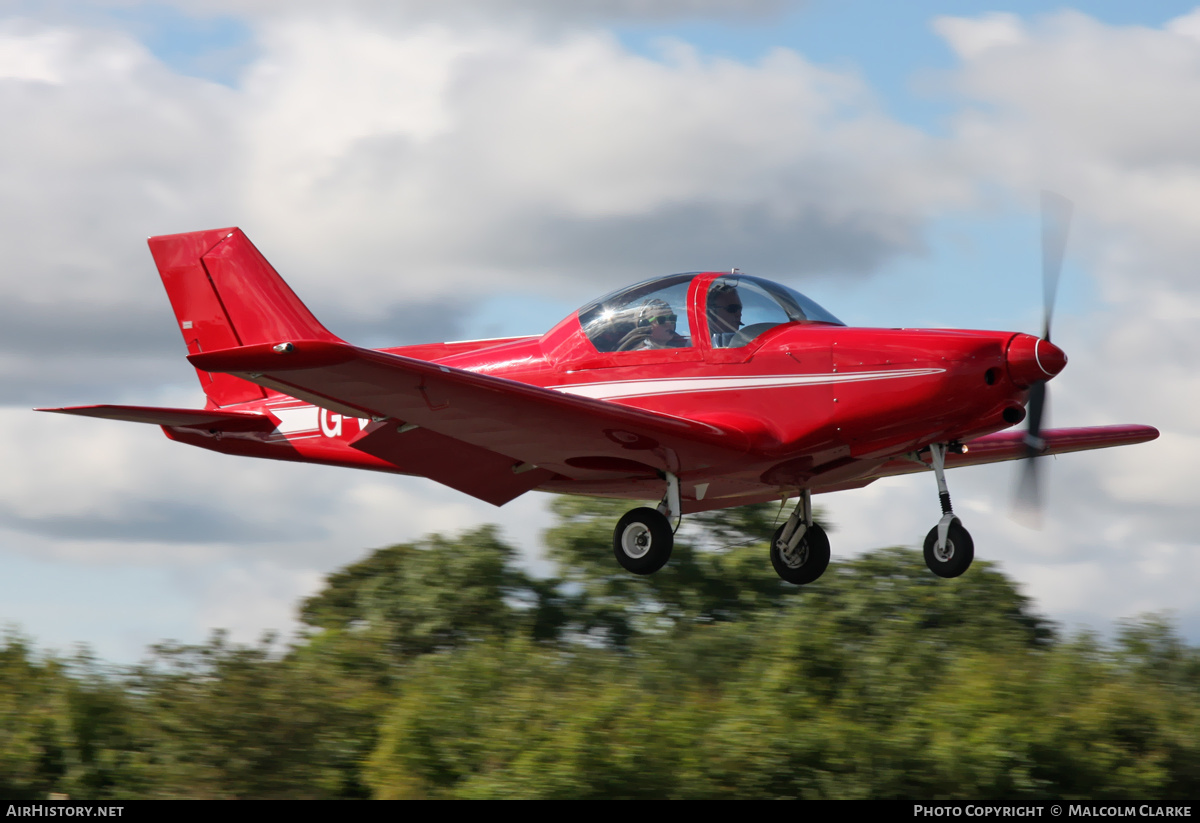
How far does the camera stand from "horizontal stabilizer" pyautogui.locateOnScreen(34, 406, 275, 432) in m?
→ 10.6

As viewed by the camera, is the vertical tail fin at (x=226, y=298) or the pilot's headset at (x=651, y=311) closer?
the pilot's headset at (x=651, y=311)

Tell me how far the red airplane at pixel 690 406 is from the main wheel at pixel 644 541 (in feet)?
0.06

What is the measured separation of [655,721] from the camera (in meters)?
23.7

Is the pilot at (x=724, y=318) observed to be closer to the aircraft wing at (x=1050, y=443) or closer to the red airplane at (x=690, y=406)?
the red airplane at (x=690, y=406)

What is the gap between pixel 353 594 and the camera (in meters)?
41.8

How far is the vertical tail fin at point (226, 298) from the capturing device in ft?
42.2

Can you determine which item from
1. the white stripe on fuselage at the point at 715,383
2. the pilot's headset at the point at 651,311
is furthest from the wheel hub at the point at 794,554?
the pilot's headset at the point at 651,311

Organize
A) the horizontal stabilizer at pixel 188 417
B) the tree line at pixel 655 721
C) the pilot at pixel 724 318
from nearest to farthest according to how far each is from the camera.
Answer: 1. the pilot at pixel 724 318
2. the horizontal stabilizer at pixel 188 417
3. the tree line at pixel 655 721

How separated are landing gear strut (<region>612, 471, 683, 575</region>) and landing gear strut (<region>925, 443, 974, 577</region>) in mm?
2234

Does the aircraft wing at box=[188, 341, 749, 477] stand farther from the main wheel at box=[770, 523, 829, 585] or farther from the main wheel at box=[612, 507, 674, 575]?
the main wheel at box=[770, 523, 829, 585]

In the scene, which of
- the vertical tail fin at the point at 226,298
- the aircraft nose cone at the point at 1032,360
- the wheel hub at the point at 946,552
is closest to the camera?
the aircraft nose cone at the point at 1032,360

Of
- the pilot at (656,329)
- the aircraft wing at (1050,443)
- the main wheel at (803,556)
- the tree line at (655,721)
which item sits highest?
the pilot at (656,329)

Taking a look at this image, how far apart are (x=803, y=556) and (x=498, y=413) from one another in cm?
380
